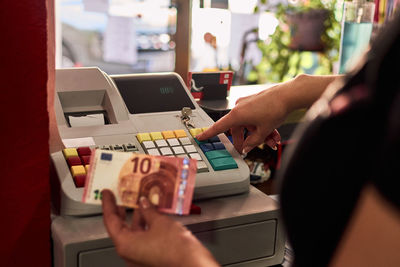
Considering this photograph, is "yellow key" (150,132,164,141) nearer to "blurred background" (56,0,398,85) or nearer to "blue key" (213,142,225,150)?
A: "blue key" (213,142,225,150)

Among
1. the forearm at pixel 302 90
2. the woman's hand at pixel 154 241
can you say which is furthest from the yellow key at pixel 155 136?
the woman's hand at pixel 154 241

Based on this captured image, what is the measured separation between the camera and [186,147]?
110cm

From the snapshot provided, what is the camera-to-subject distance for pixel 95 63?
4.89 m

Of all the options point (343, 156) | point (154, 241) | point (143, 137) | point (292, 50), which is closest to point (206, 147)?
point (143, 137)

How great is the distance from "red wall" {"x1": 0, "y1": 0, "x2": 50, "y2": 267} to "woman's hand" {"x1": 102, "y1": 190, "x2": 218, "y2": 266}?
0.68ft

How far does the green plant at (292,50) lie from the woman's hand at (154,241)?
238 centimetres

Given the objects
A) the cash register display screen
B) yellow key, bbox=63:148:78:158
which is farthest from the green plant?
yellow key, bbox=63:148:78:158

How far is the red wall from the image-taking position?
32.5 inches

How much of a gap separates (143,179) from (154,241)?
0.14 metres

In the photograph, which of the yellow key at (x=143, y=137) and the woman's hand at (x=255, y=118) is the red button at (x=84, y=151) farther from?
the woman's hand at (x=255, y=118)

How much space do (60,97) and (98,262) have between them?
419 millimetres

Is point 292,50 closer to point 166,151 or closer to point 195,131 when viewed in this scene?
point 195,131

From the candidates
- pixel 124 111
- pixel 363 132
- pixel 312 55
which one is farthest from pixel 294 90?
pixel 312 55

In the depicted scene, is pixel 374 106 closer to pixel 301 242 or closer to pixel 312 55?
pixel 301 242
